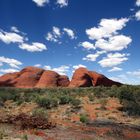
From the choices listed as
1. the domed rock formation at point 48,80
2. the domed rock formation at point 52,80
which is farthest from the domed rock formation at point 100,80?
the domed rock formation at point 48,80

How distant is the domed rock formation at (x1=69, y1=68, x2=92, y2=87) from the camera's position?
259ft

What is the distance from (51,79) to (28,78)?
249 inches

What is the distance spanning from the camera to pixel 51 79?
3219 inches

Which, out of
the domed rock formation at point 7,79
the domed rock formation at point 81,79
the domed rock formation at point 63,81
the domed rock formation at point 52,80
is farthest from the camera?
the domed rock formation at point 63,81

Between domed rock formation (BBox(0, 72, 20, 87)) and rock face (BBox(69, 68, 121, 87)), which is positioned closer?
rock face (BBox(69, 68, 121, 87))

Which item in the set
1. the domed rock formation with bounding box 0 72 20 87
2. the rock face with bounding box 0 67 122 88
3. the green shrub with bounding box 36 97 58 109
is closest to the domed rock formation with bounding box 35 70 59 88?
the rock face with bounding box 0 67 122 88

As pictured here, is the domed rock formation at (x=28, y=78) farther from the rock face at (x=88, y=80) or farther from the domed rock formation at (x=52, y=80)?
the rock face at (x=88, y=80)

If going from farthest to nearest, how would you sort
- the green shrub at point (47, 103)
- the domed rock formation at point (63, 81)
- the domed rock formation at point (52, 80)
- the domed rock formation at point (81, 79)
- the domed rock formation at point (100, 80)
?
the domed rock formation at point (63, 81) < the domed rock formation at point (52, 80) < the domed rock formation at point (100, 80) < the domed rock formation at point (81, 79) < the green shrub at point (47, 103)

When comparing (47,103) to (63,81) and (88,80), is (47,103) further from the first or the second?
(63,81)

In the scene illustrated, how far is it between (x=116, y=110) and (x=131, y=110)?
1.43 metres

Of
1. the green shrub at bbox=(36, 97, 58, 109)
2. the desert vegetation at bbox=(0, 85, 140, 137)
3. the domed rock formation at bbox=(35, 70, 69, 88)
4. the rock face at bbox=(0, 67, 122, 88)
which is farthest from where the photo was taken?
the domed rock formation at bbox=(35, 70, 69, 88)

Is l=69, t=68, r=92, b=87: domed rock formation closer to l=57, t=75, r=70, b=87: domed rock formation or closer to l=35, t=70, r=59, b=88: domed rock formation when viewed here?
l=57, t=75, r=70, b=87: domed rock formation

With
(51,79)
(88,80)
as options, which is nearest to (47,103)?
(88,80)

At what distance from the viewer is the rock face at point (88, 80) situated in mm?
79312
